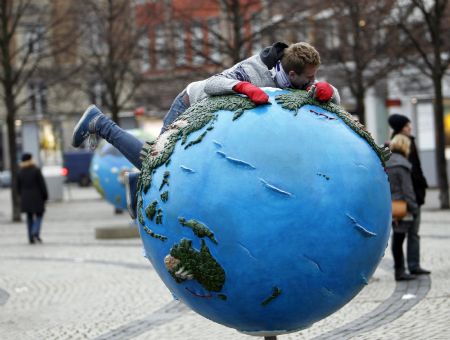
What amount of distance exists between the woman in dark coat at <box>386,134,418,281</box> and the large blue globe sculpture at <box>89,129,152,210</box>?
1122 centimetres

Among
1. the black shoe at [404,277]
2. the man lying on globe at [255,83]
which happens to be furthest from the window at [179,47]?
the man lying on globe at [255,83]

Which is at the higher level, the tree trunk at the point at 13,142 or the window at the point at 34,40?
the window at the point at 34,40

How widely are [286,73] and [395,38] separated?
72.8 ft

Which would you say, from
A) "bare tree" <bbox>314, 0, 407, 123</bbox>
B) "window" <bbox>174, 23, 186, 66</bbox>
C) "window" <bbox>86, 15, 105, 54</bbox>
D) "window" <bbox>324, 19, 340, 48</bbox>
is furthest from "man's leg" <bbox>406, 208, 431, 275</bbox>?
"window" <bbox>86, 15, 105, 54</bbox>

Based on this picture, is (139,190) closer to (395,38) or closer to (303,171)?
(303,171)

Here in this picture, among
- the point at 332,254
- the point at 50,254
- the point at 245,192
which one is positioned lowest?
the point at 50,254

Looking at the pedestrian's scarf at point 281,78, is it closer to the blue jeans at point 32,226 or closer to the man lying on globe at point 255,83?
the man lying on globe at point 255,83

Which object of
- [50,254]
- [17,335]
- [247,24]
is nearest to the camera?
[17,335]

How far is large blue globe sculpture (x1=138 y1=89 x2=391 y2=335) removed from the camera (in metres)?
5.17

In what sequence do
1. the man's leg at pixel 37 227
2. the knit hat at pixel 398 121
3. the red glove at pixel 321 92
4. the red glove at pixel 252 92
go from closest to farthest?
the red glove at pixel 252 92, the red glove at pixel 321 92, the knit hat at pixel 398 121, the man's leg at pixel 37 227

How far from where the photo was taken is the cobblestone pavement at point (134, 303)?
874 cm

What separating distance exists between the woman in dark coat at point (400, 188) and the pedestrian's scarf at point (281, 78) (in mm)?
5519

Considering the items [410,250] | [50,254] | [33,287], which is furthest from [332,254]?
[50,254]

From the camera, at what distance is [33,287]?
12508mm
